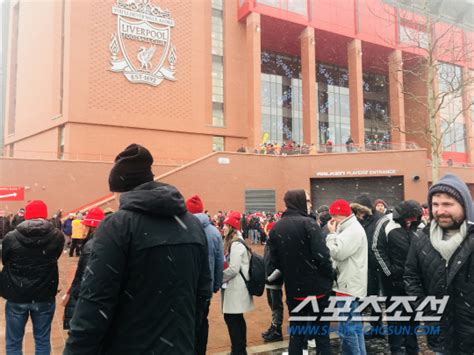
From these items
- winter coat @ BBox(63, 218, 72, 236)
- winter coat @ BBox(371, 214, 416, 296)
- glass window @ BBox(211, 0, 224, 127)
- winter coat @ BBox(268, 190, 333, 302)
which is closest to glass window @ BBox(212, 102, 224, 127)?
glass window @ BBox(211, 0, 224, 127)

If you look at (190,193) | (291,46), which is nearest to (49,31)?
(190,193)

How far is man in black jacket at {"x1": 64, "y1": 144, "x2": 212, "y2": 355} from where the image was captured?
6.02ft

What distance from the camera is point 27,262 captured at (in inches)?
154

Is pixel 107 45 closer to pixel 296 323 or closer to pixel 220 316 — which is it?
pixel 220 316

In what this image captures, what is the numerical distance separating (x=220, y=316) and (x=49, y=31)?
3222 cm

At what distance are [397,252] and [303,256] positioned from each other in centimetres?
152

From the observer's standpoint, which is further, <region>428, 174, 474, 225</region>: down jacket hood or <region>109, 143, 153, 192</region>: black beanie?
<region>428, 174, 474, 225</region>: down jacket hood

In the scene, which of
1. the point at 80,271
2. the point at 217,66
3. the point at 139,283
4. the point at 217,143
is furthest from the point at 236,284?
the point at 217,66

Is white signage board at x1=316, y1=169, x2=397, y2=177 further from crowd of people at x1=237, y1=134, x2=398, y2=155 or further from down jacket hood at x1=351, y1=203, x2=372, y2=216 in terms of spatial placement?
down jacket hood at x1=351, y1=203, x2=372, y2=216

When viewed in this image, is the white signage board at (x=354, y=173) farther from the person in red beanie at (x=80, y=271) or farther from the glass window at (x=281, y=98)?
the person in red beanie at (x=80, y=271)

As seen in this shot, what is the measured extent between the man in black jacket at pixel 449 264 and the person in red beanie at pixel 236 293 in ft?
7.03

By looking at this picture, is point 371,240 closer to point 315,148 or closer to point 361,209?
point 361,209

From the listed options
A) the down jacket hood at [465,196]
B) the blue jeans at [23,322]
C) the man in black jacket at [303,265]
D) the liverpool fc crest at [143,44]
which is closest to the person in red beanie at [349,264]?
the man in black jacket at [303,265]

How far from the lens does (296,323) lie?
13.1 feet
